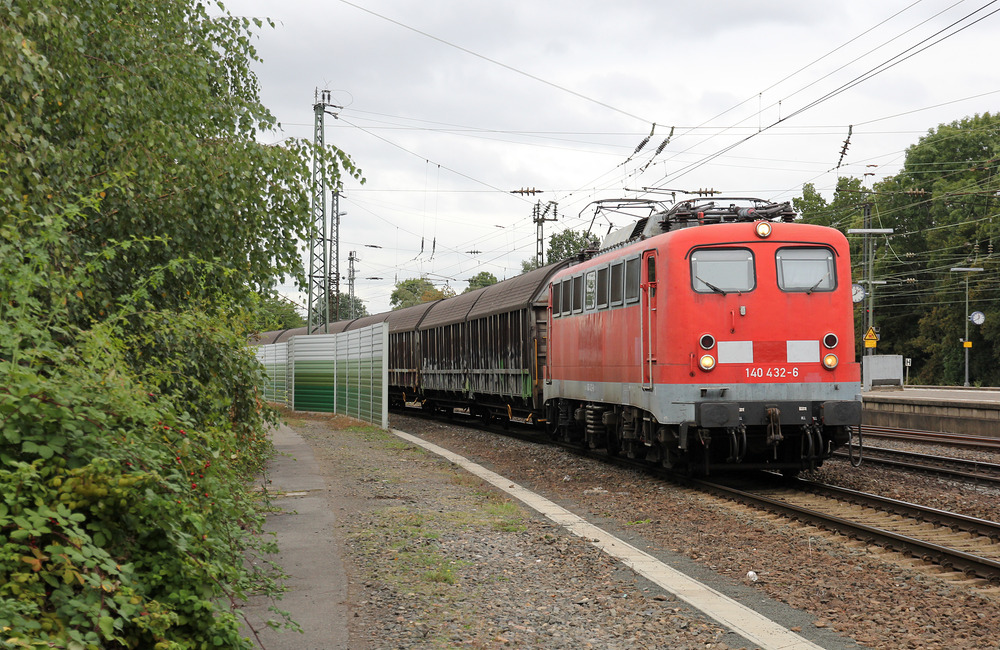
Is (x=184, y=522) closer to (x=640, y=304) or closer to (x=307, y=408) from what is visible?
(x=640, y=304)

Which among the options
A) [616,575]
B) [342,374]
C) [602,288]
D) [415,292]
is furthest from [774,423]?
[415,292]

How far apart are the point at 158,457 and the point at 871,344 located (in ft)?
118

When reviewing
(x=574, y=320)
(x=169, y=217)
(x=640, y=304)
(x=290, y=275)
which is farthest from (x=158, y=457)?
(x=574, y=320)

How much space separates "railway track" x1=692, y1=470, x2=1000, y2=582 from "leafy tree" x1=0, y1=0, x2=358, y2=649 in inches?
230

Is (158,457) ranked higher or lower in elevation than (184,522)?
higher

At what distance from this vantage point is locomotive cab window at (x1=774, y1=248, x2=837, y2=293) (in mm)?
12617

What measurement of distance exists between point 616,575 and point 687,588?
2.24 feet

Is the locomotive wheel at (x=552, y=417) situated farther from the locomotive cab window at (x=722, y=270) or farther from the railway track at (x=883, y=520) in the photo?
the locomotive cab window at (x=722, y=270)

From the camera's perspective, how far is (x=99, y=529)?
4258 mm

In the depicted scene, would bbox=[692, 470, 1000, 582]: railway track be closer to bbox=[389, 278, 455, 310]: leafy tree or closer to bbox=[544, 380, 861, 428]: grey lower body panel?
bbox=[544, 380, 861, 428]: grey lower body panel

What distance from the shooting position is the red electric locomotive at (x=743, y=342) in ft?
40.0

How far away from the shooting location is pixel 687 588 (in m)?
7.26

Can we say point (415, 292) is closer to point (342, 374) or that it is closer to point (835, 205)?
point (835, 205)

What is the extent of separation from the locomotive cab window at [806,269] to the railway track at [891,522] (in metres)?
2.71
